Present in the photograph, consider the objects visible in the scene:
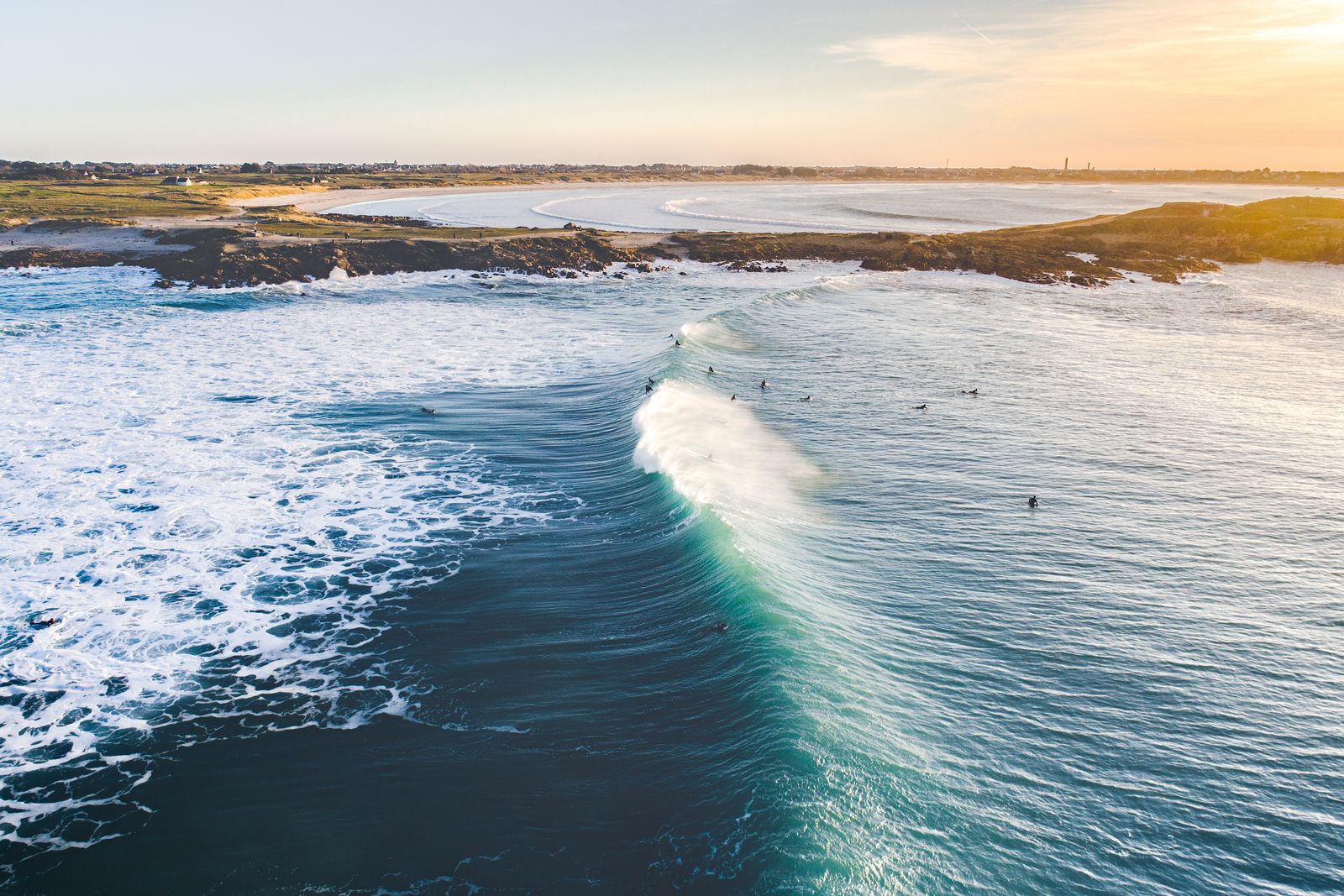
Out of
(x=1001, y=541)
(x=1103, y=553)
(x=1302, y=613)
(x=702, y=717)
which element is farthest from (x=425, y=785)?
(x=1302, y=613)

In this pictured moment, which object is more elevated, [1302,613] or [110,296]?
[110,296]

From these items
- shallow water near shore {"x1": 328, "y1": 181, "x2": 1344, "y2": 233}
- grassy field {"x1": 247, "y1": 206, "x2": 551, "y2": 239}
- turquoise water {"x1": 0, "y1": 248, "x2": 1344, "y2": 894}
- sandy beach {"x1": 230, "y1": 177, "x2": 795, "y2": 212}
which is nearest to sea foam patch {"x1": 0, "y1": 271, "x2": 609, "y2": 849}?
turquoise water {"x1": 0, "y1": 248, "x2": 1344, "y2": 894}

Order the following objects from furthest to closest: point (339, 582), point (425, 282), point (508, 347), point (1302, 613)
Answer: point (425, 282), point (508, 347), point (339, 582), point (1302, 613)

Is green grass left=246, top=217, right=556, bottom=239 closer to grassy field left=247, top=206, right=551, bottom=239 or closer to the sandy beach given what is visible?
grassy field left=247, top=206, right=551, bottom=239

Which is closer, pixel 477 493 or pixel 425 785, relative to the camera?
pixel 425 785

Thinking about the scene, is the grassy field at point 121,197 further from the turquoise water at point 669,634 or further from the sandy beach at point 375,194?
the turquoise water at point 669,634

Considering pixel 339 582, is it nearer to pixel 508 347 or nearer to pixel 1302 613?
→ pixel 1302 613

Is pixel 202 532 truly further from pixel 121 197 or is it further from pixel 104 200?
pixel 121 197
